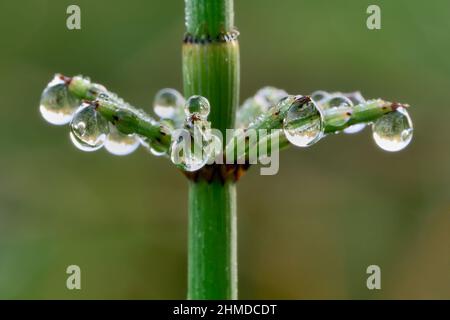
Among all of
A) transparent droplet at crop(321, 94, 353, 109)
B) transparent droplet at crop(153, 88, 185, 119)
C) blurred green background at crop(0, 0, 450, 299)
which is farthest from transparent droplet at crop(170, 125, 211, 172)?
blurred green background at crop(0, 0, 450, 299)

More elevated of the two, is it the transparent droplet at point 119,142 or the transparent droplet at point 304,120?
the transparent droplet at point 119,142

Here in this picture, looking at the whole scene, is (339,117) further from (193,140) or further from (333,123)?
(193,140)

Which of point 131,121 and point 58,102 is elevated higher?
point 58,102

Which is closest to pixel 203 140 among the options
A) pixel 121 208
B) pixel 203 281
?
pixel 203 281

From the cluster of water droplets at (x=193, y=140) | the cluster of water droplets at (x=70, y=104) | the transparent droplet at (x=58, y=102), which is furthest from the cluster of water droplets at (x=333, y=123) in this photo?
the transparent droplet at (x=58, y=102)

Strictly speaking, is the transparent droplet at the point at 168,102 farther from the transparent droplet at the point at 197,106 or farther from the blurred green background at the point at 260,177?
the blurred green background at the point at 260,177

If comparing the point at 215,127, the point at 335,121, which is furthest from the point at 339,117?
the point at 215,127

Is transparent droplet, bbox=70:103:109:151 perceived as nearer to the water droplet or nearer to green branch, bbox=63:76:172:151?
green branch, bbox=63:76:172:151
